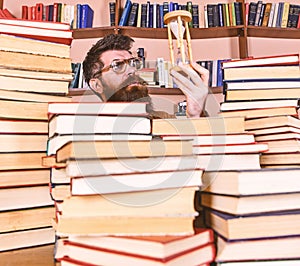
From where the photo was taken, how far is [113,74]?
4.80 feet

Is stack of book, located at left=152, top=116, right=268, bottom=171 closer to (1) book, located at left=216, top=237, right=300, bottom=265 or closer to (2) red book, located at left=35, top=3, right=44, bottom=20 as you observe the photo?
(1) book, located at left=216, top=237, right=300, bottom=265

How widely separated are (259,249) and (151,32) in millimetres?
2020

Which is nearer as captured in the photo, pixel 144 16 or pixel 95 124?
pixel 95 124

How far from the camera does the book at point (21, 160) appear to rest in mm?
776

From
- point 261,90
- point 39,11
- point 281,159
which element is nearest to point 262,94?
point 261,90

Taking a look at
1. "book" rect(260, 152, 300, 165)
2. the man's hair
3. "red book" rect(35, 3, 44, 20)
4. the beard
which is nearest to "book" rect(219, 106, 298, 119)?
"book" rect(260, 152, 300, 165)

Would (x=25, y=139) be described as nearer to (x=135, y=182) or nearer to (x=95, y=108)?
(x=95, y=108)

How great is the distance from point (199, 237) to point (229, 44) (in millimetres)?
2213

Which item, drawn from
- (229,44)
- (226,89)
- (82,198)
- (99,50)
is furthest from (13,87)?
(229,44)

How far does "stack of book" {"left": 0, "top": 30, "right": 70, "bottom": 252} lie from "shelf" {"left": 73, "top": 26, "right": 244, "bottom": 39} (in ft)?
4.89

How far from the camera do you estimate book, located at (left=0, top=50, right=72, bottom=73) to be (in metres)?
0.81

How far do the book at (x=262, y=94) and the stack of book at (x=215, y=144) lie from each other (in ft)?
0.69

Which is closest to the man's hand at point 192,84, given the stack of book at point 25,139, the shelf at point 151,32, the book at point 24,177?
the stack of book at point 25,139

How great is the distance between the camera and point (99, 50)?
1.58 m
